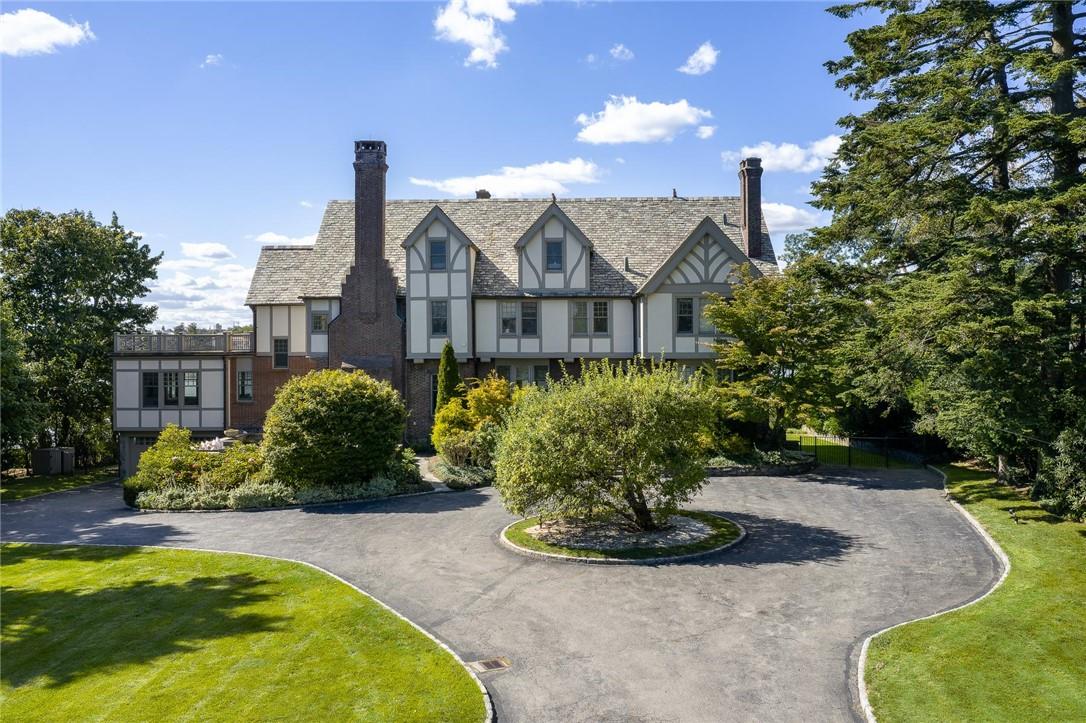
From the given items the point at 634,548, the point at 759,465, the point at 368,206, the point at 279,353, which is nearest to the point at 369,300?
the point at 368,206

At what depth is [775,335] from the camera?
990 inches

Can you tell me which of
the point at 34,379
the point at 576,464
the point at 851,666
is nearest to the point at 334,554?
the point at 576,464

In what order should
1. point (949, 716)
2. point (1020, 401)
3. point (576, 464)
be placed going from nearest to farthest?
point (949, 716), point (576, 464), point (1020, 401)

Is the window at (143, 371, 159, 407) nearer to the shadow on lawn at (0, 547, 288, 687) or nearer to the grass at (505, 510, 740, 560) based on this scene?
the shadow on lawn at (0, 547, 288, 687)

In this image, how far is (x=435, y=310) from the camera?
32.1 metres

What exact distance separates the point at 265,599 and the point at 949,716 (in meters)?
11.1

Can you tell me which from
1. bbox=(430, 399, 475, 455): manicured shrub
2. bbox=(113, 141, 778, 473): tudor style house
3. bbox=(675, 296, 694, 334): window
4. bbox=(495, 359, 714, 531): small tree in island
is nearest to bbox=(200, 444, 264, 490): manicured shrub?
bbox=(430, 399, 475, 455): manicured shrub

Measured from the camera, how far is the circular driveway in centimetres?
961

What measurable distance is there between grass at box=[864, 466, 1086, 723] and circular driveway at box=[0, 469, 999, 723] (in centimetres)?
53

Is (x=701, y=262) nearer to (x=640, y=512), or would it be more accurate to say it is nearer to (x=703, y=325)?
(x=703, y=325)

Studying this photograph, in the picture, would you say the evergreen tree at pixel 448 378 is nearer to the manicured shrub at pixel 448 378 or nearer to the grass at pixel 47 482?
the manicured shrub at pixel 448 378

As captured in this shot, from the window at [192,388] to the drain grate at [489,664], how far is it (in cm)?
2813

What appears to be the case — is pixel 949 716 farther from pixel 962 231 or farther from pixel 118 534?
pixel 118 534

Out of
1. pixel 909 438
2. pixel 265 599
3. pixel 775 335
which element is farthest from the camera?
pixel 909 438
